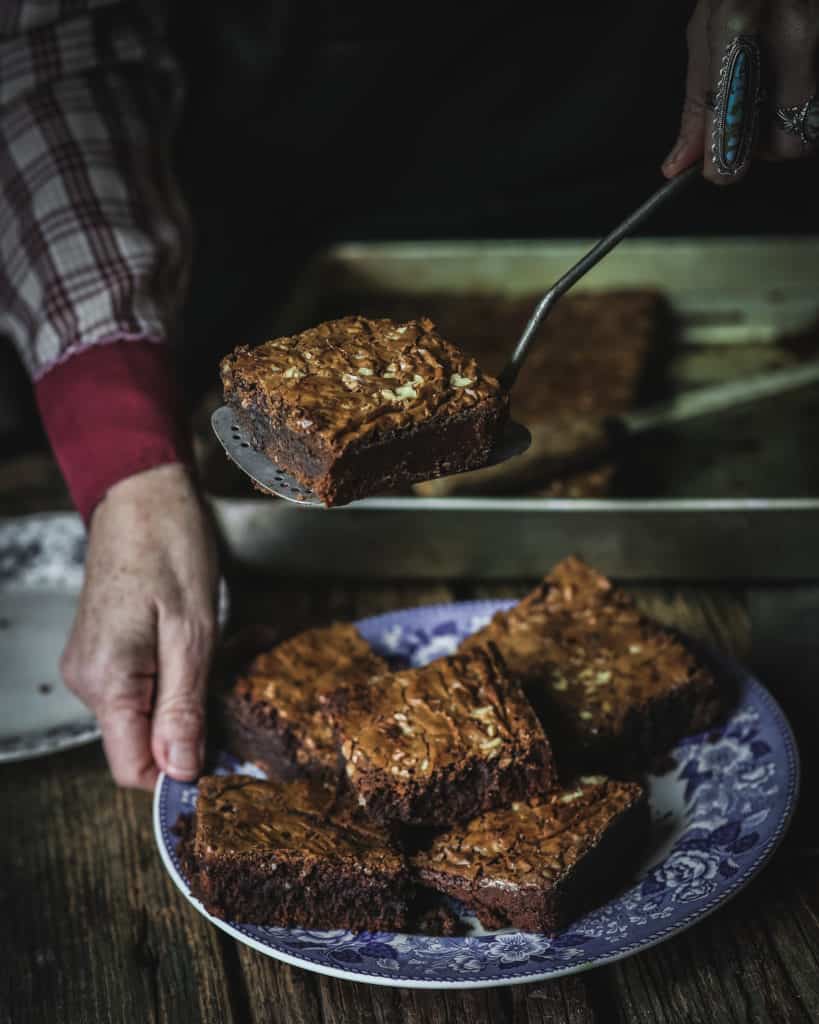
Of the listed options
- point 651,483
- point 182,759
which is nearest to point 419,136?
point 651,483

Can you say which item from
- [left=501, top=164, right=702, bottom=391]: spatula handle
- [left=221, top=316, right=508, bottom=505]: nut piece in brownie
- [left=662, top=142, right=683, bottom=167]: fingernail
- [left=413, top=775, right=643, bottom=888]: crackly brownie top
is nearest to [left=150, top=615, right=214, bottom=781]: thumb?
[left=413, top=775, right=643, bottom=888]: crackly brownie top

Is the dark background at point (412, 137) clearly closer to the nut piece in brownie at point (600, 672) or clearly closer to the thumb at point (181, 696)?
the thumb at point (181, 696)

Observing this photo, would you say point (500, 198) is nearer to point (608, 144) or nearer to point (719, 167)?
point (608, 144)

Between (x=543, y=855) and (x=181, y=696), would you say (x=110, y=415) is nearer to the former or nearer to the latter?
(x=181, y=696)

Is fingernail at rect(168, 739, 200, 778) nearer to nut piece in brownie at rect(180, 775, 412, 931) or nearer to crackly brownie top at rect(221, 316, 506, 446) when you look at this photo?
nut piece in brownie at rect(180, 775, 412, 931)

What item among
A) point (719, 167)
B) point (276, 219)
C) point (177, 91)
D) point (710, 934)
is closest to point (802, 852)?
point (710, 934)

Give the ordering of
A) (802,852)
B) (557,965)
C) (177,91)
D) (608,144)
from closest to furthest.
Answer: (557,965) < (802,852) < (177,91) < (608,144)
